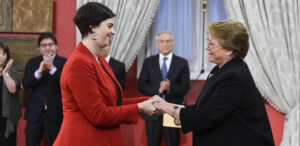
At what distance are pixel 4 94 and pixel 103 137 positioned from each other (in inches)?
92.9

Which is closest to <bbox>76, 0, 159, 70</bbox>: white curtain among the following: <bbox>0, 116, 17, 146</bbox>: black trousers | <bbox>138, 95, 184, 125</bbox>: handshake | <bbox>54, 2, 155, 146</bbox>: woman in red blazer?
<bbox>0, 116, 17, 146</bbox>: black trousers

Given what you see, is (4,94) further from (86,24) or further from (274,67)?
(274,67)

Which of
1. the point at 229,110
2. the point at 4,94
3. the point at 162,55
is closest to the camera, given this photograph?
the point at 229,110

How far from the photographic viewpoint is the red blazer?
6.38 feet

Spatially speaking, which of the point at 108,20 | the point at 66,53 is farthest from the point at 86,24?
the point at 66,53

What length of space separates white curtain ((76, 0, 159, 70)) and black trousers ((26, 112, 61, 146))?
1.09 metres

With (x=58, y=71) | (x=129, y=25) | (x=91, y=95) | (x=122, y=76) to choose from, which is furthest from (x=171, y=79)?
(x=91, y=95)

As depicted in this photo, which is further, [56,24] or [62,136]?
[56,24]

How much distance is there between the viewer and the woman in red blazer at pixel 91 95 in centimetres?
195

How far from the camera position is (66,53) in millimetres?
4594

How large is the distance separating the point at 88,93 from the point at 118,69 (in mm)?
2185

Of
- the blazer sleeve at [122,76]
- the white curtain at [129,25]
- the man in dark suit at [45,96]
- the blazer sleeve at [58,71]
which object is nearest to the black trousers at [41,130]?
the man in dark suit at [45,96]

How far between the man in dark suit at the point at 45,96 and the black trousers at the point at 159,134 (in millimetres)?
982

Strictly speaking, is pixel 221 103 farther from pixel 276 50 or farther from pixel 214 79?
pixel 276 50
